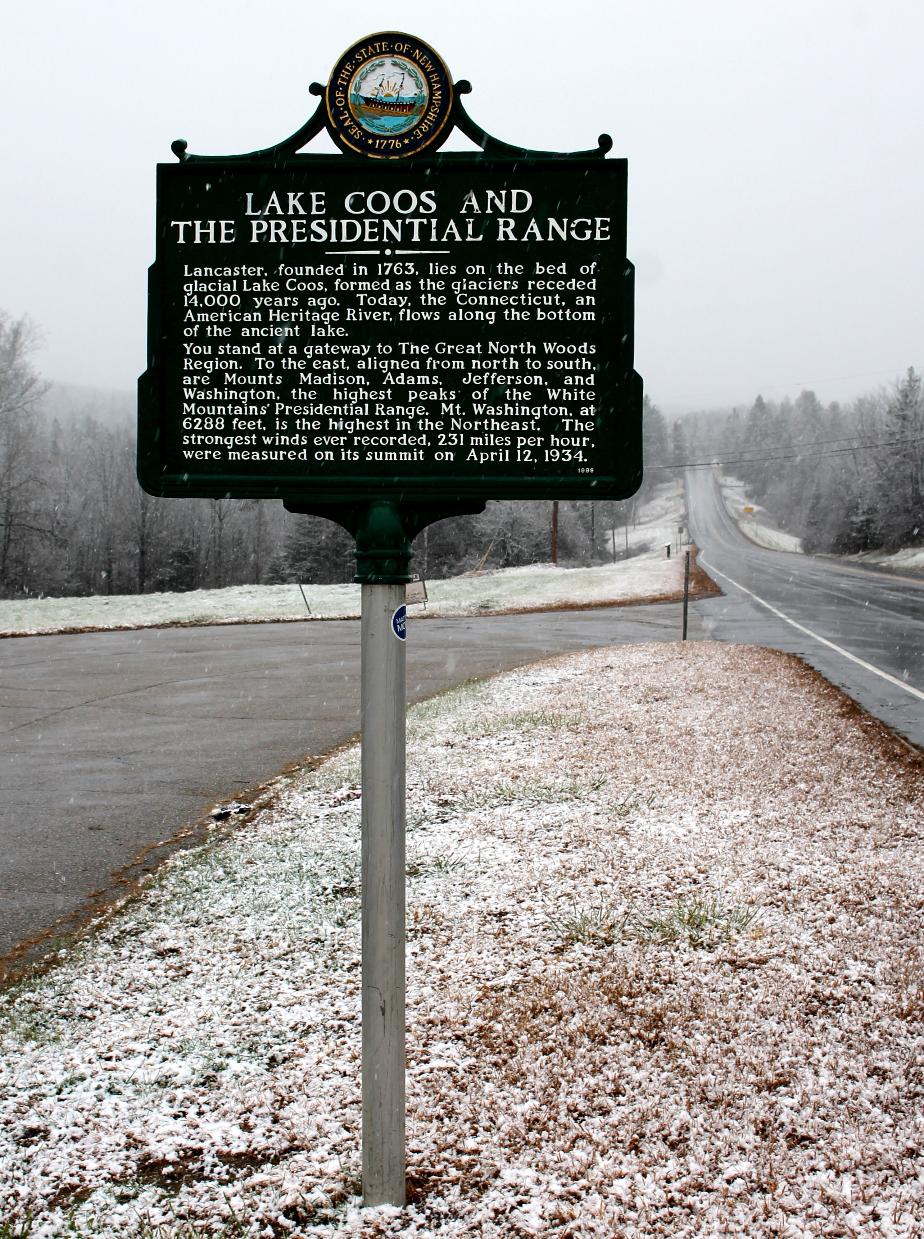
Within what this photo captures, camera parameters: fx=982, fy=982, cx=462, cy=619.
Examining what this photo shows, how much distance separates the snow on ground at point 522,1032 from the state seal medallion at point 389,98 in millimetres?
3020

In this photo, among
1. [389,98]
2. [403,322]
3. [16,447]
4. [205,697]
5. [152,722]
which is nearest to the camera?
[389,98]

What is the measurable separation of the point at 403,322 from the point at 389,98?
0.62 metres

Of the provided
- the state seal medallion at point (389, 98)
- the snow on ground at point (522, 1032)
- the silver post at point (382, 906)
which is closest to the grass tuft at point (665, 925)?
the snow on ground at point (522, 1032)

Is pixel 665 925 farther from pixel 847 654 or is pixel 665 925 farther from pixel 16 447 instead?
pixel 16 447

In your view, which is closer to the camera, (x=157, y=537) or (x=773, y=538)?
(x=157, y=537)

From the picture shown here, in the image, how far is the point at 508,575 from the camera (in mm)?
42875

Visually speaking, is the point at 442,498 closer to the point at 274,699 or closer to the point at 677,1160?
the point at 677,1160

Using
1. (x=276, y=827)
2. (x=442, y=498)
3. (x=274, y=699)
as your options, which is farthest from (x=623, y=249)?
(x=274, y=699)

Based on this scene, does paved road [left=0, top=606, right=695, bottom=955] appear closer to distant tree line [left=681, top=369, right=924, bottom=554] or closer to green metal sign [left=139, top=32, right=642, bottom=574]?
green metal sign [left=139, top=32, right=642, bottom=574]

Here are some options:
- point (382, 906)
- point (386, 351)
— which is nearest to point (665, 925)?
point (382, 906)

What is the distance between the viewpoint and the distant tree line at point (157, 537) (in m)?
50.1

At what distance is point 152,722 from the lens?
440 inches

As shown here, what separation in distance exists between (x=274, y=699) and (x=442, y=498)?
1029 cm

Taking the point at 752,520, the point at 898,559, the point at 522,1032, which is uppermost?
the point at 752,520
